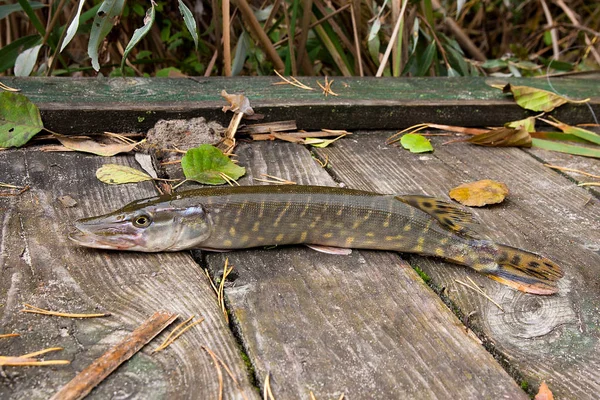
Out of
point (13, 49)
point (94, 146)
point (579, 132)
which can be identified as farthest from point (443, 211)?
point (13, 49)

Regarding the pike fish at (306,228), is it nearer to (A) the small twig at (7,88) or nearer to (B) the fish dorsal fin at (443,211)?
(B) the fish dorsal fin at (443,211)

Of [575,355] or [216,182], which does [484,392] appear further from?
[216,182]

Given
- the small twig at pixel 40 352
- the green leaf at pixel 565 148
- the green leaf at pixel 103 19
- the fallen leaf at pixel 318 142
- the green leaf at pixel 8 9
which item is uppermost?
the green leaf at pixel 103 19

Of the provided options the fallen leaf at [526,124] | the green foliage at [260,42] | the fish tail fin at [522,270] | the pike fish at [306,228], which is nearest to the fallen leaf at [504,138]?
the fallen leaf at [526,124]

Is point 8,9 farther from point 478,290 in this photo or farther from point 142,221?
point 478,290

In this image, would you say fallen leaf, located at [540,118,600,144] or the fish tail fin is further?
fallen leaf, located at [540,118,600,144]

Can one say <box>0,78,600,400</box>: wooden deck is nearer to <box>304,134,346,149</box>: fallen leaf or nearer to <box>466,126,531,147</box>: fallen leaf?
<box>304,134,346,149</box>: fallen leaf

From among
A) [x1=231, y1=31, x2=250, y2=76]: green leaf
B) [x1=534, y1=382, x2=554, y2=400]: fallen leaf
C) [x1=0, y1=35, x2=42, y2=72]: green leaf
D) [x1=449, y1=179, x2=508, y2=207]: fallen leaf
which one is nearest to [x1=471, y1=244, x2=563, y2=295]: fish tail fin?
[x1=449, y1=179, x2=508, y2=207]: fallen leaf
